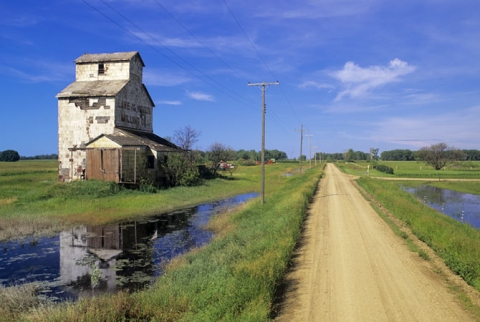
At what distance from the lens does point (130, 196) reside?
24234 millimetres

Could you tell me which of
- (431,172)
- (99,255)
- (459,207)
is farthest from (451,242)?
(431,172)

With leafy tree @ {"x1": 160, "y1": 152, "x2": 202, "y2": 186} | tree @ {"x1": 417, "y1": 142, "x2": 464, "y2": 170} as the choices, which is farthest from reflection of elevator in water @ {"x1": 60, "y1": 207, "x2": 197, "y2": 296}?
tree @ {"x1": 417, "y1": 142, "x2": 464, "y2": 170}

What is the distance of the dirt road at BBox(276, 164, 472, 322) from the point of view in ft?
22.4

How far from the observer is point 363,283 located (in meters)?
8.43

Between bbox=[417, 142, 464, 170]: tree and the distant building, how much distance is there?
75510 mm

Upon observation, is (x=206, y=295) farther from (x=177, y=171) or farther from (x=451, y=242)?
(x=177, y=171)

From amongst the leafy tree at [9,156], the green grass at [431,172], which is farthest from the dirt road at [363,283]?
the leafy tree at [9,156]

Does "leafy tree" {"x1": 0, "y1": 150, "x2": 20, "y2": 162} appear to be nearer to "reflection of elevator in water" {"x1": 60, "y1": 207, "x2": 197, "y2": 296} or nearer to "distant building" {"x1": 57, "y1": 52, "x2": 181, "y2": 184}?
"distant building" {"x1": 57, "y1": 52, "x2": 181, "y2": 184}

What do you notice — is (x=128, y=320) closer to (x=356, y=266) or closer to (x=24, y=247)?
(x=356, y=266)

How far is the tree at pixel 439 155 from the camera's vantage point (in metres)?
85.2

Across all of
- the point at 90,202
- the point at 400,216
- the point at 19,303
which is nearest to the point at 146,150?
the point at 90,202

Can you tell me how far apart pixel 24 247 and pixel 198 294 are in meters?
9.79

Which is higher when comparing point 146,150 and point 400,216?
point 146,150

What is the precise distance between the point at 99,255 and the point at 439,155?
295 ft
